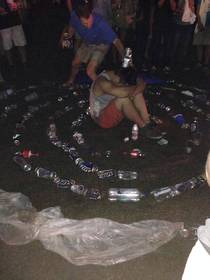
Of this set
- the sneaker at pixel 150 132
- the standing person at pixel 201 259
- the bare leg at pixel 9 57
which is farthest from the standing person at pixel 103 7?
the standing person at pixel 201 259

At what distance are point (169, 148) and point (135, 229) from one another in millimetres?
2060

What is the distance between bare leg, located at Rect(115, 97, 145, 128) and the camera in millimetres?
6742

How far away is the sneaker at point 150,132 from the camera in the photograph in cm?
681

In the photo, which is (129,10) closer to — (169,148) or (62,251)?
(169,148)

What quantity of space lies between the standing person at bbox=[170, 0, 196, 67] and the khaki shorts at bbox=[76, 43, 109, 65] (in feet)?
5.74

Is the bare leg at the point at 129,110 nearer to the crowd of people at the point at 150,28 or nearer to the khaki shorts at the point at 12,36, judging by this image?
the crowd of people at the point at 150,28

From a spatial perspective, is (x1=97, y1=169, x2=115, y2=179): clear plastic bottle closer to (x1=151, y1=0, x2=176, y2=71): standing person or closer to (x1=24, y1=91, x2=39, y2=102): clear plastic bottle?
(x1=24, y1=91, x2=39, y2=102): clear plastic bottle

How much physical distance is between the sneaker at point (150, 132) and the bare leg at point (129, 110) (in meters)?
0.08

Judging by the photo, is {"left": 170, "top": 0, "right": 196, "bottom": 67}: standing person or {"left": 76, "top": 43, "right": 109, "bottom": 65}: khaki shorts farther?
{"left": 170, "top": 0, "right": 196, "bottom": 67}: standing person

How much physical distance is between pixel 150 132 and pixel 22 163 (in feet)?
6.92

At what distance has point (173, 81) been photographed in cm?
884

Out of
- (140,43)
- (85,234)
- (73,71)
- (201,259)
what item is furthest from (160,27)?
(201,259)

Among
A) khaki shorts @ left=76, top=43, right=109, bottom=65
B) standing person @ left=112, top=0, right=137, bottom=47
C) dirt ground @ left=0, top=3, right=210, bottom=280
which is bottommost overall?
dirt ground @ left=0, top=3, right=210, bottom=280

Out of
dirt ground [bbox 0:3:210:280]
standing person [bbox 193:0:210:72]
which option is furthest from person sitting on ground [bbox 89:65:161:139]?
standing person [bbox 193:0:210:72]
